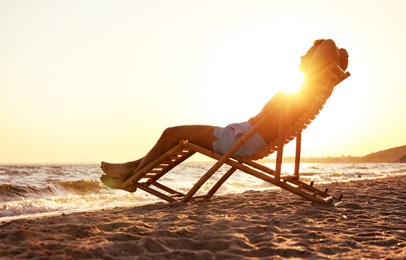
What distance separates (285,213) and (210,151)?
1.20 metres

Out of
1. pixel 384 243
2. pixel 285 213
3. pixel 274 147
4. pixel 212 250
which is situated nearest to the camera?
pixel 212 250

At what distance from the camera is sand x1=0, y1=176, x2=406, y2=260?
2.40m

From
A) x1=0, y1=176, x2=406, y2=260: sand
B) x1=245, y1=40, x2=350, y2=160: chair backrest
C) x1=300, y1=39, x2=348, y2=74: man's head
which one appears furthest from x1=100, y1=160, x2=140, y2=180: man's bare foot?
x1=300, y1=39, x2=348, y2=74: man's head

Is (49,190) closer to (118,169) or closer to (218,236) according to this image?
(118,169)

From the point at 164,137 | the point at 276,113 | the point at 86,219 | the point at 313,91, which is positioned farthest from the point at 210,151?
the point at 86,219

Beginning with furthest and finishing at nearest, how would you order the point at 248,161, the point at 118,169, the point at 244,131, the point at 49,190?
1. the point at 49,190
2. the point at 118,169
3. the point at 248,161
4. the point at 244,131

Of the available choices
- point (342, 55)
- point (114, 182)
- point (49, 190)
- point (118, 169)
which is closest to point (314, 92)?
point (342, 55)

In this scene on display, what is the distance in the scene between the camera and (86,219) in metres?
3.80

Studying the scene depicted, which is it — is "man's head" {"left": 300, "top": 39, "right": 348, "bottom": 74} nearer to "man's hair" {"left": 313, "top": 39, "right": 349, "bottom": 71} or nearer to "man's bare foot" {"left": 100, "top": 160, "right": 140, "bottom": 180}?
"man's hair" {"left": 313, "top": 39, "right": 349, "bottom": 71}

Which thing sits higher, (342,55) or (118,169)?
(342,55)

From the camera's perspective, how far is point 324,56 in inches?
170

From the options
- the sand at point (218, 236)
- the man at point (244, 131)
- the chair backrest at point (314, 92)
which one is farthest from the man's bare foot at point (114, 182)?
the chair backrest at point (314, 92)

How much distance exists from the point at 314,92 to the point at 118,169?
2.63 meters

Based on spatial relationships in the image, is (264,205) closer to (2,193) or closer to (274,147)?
(274,147)
